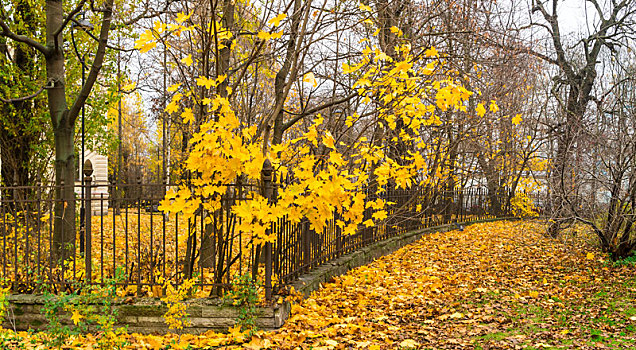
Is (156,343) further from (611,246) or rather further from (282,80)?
(611,246)

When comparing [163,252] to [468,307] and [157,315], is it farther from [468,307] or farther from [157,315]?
[468,307]

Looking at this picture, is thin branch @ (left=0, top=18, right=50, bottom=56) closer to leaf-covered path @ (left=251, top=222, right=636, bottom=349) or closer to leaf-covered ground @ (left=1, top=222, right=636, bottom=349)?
leaf-covered ground @ (left=1, top=222, right=636, bottom=349)

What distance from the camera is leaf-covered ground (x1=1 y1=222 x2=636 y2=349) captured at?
5.32m

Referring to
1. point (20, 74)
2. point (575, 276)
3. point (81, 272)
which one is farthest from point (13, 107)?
point (575, 276)

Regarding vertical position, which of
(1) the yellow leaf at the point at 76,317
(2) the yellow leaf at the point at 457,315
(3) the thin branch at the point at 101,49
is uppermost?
(3) the thin branch at the point at 101,49

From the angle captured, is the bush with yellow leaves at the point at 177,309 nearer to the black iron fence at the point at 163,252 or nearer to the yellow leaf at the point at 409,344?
the black iron fence at the point at 163,252

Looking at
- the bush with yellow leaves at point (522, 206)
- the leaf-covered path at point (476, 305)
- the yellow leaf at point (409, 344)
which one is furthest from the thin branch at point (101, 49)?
the bush with yellow leaves at point (522, 206)

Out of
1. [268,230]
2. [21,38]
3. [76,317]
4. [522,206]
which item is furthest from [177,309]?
[522,206]

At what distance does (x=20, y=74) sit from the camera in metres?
10.2

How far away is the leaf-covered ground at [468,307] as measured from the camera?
5.32 meters

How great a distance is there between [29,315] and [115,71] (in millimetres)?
7275

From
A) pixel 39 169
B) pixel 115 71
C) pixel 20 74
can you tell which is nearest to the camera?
pixel 20 74

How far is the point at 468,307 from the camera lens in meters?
6.63

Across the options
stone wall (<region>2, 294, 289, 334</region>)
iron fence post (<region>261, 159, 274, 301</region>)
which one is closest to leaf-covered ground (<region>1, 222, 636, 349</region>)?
stone wall (<region>2, 294, 289, 334</region>)
